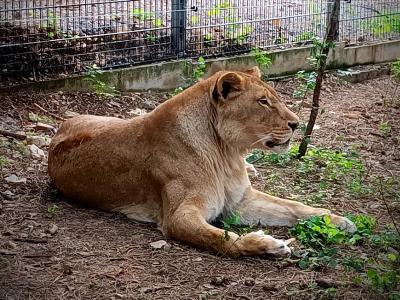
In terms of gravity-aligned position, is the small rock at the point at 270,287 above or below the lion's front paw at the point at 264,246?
below

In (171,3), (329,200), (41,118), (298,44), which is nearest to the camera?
(329,200)

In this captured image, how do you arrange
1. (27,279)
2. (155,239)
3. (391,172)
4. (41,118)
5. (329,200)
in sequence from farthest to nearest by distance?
1. (41,118)
2. (391,172)
3. (329,200)
4. (155,239)
5. (27,279)

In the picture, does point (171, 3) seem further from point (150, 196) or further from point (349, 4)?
point (150, 196)

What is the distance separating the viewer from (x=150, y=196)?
632cm

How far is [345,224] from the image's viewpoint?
618 centimetres

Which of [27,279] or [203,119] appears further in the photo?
[203,119]

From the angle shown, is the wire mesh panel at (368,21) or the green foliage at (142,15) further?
the wire mesh panel at (368,21)

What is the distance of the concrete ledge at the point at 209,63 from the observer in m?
9.88

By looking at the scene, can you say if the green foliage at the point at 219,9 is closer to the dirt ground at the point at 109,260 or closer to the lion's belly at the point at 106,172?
the dirt ground at the point at 109,260

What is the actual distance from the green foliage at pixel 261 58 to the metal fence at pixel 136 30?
0.25 meters

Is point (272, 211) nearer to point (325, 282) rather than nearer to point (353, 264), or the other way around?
point (353, 264)

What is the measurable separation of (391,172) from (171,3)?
12.7 feet

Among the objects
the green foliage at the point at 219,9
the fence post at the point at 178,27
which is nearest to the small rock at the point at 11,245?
the fence post at the point at 178,27

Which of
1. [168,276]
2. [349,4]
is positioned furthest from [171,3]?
[168,276]
